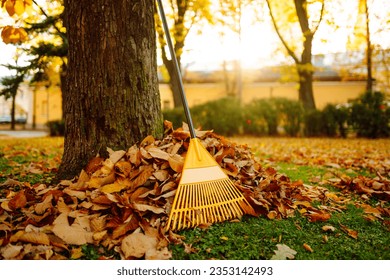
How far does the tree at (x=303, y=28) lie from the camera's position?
1113 cm

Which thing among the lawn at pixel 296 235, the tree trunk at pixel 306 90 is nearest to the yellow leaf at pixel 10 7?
the lawn at pixel 296 235

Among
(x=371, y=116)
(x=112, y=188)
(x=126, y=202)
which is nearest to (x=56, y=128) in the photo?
(x=371, y=116)

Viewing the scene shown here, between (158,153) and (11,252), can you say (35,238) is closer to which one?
(11,252)

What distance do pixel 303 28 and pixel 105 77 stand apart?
1021 cm

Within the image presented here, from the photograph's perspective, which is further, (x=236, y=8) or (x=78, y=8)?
(x=236, y=8)

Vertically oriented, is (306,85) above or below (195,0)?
below

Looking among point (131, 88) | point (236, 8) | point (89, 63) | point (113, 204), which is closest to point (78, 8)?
point (89, 63)

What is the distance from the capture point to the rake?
1.96 metres

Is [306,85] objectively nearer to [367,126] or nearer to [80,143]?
[367,126]

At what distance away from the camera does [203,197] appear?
2039 millimetres

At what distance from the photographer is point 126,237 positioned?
1768 mm

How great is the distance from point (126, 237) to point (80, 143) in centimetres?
102
